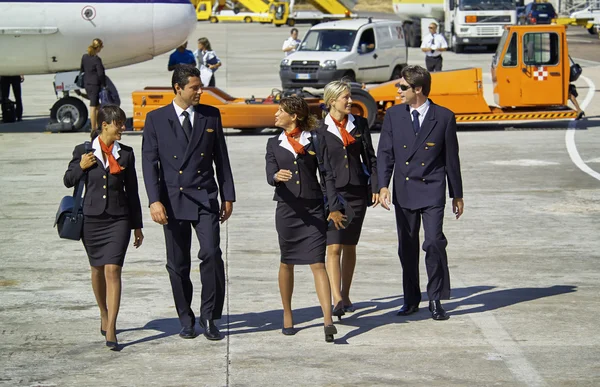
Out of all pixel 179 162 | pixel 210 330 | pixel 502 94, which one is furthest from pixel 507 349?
pixel 502 94

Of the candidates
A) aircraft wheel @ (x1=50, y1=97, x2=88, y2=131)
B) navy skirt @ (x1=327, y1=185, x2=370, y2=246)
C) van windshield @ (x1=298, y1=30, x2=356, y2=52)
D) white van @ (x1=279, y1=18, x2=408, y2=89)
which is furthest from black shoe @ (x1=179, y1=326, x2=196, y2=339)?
van windshield @ (x1=298, y1=30, x2=356, y2=52)

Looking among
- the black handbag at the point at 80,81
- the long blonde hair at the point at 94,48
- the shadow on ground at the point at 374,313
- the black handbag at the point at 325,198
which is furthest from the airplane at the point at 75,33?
the black handbag at the point at 325,198

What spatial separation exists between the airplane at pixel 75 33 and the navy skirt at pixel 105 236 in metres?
13.7

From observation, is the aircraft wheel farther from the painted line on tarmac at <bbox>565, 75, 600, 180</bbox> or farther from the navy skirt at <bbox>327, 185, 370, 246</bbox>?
the navy skirt at <bbox>327, 185, 370, 246</bbox>

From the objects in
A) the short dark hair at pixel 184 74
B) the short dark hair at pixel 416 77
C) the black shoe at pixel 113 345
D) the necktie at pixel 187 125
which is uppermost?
the short dark hair at pixel 184 74

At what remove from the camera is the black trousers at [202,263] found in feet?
23.9

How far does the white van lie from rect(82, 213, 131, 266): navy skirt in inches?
712

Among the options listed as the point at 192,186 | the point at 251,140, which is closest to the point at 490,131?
the point at 251,140

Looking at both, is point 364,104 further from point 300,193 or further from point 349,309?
point 300,193

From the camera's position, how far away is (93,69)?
19.5 meters

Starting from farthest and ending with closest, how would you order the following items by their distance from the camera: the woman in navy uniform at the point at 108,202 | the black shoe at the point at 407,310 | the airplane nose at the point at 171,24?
the airplane nose at the point at 171,24
the black shoe at the point at 407,310
the woman in navy uniform at the point at 108,202

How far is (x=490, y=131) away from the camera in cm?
2059

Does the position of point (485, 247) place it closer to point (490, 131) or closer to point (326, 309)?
point (326, 309)

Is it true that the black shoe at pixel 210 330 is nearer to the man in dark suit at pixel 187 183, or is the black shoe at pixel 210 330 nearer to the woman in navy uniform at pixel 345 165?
the man in dark suit at pixel 187 183
